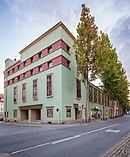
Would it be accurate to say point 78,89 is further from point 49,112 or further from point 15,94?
point 15,94

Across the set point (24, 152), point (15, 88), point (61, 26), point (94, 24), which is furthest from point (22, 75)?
point (24, 152)

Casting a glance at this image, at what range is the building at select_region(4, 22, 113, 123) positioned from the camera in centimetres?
3126

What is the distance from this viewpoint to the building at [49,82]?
3126 cm

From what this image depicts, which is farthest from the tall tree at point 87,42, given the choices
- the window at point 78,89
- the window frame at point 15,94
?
the window frame at point 15,94

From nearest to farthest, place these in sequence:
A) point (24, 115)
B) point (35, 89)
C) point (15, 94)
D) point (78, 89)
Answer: point (35, 89)
point (78, 89)
point (24, 115)
point (15, 94)

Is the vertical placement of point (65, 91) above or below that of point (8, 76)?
below

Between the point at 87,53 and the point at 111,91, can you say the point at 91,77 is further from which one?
the point at 111,91

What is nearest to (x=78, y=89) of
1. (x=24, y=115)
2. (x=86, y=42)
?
(x=86, y=42)

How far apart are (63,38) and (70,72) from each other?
6288 millimetres

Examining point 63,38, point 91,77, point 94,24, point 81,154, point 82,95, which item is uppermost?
point 94,24

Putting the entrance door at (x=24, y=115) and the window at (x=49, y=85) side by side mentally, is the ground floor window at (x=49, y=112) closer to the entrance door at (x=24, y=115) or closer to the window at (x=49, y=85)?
the window at (x=49, y=85)

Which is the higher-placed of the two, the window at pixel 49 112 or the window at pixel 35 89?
the window at pixel 35 89

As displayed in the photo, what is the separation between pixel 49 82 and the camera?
3322 cm

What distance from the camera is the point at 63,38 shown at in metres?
33.2
